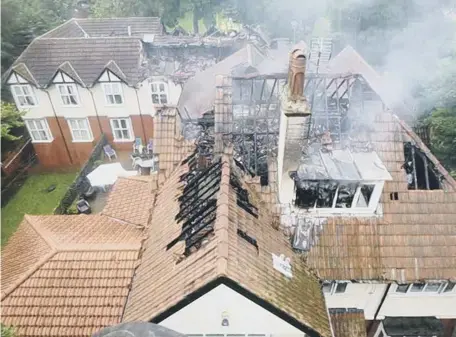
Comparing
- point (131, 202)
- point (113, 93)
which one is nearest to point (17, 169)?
point (113, 93)

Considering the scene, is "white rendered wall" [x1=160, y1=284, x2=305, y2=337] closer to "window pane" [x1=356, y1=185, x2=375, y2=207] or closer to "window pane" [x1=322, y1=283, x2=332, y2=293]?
"window pane" [x1=322, y1=283, x2=332, y2=293]

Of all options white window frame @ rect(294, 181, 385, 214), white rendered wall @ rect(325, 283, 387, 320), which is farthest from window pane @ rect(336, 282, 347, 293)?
white window frame @ rect(294, 181, 385, 214)

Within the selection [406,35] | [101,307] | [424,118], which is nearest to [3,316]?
[101,307]

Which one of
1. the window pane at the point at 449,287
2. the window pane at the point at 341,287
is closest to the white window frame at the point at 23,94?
the window pane at the point at 341,287

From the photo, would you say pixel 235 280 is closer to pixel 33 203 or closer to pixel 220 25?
pixel 33 203

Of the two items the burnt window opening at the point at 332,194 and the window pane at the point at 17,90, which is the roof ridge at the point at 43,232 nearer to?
the burnt window opening at the point at 332,194

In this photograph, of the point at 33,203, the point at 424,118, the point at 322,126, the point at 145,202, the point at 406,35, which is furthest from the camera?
the point at 406,35
